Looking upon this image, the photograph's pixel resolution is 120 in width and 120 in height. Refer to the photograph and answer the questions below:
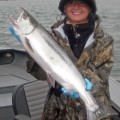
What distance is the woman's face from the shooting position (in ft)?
12.4

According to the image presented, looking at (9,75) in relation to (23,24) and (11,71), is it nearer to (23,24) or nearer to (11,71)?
(11,71)

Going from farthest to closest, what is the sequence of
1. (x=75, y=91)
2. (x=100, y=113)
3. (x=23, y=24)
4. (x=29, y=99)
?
1. (x=29, y=99)
2. (x=100, y=113)
3. (x=75, y=91)
4. (x=23, y=24)

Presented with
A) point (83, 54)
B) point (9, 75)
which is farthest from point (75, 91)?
point (9, 75)

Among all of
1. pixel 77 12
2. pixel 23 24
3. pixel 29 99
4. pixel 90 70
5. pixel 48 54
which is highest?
pixel 23 24

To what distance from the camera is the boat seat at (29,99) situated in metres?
4.64

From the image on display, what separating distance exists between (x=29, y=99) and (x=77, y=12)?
155 centimetres

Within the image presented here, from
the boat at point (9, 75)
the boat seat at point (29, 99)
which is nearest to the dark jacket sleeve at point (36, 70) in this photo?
the boat seat at point (29, 99)

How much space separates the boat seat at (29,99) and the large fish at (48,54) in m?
1.11

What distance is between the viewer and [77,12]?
3775mm

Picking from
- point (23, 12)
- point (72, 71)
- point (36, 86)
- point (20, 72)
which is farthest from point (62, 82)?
point (20, 72)

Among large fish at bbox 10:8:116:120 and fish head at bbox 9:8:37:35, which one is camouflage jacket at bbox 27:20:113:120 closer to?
large fish at bbox 10:8:116:120

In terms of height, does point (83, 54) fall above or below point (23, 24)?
below

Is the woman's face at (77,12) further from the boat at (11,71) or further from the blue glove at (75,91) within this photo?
the boat at (11,71)

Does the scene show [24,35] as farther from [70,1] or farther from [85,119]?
[85,119]
